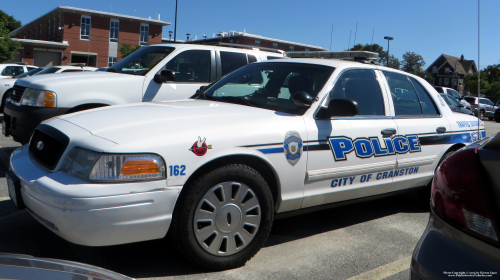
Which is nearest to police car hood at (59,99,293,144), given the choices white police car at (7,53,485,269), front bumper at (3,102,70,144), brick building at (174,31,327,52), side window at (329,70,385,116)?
white police car at (7,53,485,269)

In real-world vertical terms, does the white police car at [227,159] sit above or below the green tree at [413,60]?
below

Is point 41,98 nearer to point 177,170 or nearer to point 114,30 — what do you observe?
point 177,170

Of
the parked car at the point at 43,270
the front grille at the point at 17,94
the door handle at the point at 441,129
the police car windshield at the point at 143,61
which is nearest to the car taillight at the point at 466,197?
the parked car at the point at 43,270

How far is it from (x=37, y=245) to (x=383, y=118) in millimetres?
3058

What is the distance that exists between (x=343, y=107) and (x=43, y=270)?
2.48 meters

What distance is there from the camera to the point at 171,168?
8.82 ft

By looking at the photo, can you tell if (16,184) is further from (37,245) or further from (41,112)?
(41,112)

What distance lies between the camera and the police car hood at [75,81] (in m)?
5.48

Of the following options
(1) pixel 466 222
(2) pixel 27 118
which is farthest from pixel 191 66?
(1) pixel 466 222

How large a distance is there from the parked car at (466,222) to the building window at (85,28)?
43008mm

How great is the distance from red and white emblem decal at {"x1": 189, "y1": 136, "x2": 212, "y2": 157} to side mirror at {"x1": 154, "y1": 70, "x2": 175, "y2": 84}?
3.47 m

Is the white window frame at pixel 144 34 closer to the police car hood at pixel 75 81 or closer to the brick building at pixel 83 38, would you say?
the brick building at pixel 83 38

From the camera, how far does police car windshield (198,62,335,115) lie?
3.71 m

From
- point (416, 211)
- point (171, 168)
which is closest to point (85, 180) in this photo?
point (171, 168)
